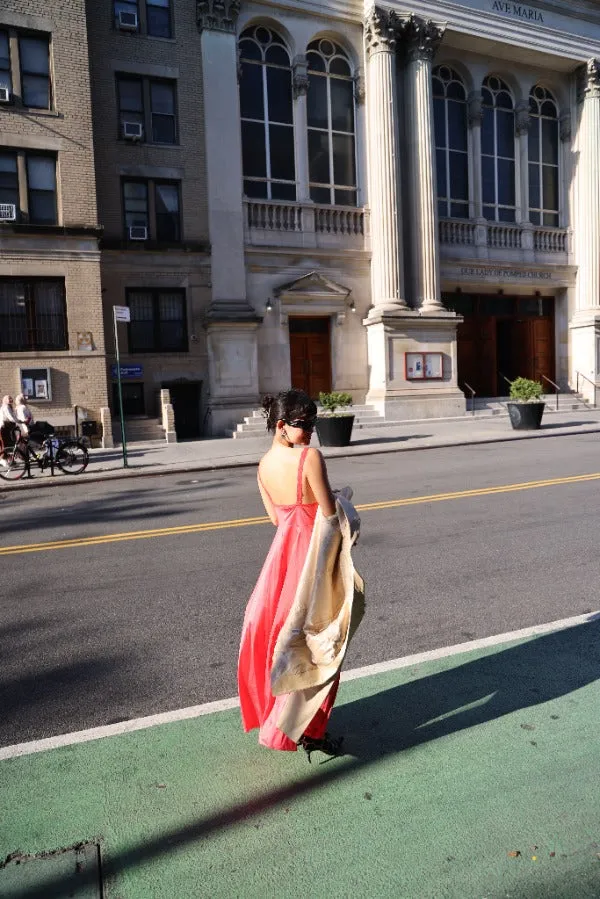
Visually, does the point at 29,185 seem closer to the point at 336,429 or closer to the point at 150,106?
the point at 150,106

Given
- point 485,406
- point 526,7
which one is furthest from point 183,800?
point 526,7

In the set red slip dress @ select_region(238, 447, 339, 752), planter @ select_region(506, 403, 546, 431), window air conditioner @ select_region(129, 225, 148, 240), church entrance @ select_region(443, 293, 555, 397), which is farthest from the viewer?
church entrance @ select_region(443, 293, 555, 397)

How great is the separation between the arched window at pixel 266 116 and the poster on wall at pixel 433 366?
7.93 m

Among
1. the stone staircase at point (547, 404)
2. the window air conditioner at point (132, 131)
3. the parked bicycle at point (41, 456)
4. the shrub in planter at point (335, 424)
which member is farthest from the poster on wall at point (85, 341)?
the stone staircase at point (547, 404)

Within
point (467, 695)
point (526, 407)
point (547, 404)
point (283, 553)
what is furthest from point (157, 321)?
point (283, 553)

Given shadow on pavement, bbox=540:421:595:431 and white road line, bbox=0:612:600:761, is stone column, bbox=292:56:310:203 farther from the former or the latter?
white road line, bbox=0:612:600:761

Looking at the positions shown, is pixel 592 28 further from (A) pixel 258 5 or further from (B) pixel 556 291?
(A) pixel 258 5

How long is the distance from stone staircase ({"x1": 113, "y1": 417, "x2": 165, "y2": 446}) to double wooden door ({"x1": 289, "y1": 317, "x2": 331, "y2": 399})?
19.6 ft

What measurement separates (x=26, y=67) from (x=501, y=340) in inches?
836

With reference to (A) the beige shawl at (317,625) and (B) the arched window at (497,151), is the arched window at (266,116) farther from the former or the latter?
(A) the beige shawl at (317,625)

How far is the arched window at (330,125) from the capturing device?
26.1 meters

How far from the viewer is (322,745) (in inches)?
128

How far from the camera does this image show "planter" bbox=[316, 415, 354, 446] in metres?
18.4

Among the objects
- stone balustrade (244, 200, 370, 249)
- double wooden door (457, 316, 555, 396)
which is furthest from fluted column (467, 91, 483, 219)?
stone balustrade (244, 200, 370, 249)
